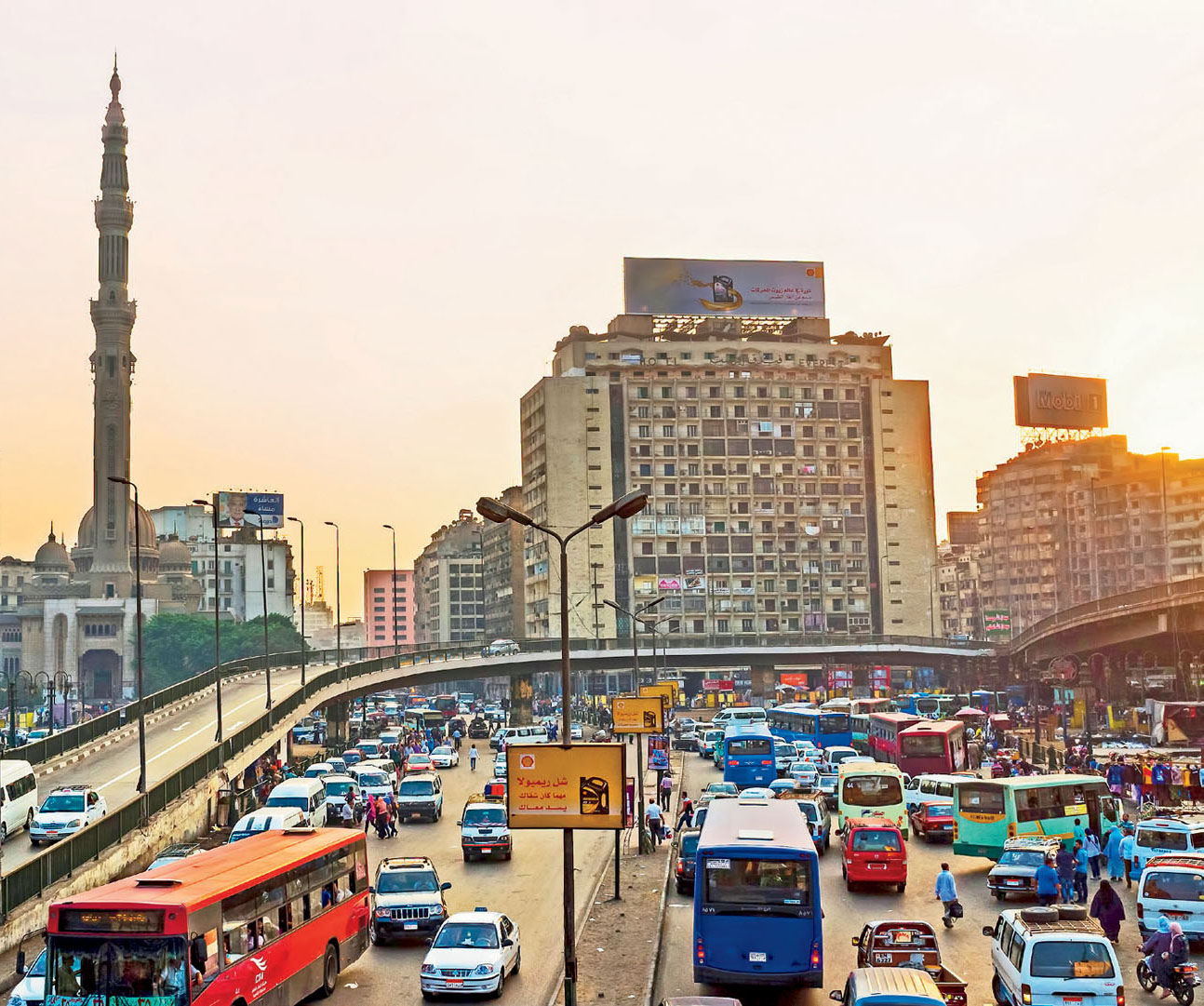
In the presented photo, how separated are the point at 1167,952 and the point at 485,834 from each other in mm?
20802

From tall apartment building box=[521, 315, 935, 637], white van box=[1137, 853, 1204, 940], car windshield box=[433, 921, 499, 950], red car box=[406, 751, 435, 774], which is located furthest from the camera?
tall apartment building box=[521, 315, 935, 637]

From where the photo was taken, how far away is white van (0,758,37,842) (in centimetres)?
3847

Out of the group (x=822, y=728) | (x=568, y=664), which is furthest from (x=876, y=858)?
(x=822, y=728)

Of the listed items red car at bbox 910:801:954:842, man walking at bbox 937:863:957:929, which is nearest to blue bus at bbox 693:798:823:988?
man walking at bbox 937:863:957:929

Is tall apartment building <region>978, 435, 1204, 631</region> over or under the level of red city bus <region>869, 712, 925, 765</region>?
over

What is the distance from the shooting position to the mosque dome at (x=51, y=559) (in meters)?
186

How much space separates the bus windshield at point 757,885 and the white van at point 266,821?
17.1m

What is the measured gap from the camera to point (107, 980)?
55.0ft

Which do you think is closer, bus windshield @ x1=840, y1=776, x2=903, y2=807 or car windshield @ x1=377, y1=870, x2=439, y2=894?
car windshield @ x1=377, y1=870, x2=439, y2=894

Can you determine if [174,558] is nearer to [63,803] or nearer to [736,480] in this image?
[736,480]

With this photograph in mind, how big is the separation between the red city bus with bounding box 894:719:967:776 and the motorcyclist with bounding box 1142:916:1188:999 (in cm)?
3198

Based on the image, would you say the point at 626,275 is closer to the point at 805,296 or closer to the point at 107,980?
the point at 805,296

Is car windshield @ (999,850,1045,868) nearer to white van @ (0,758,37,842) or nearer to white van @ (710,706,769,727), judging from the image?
white van @ (0,758,37,842)

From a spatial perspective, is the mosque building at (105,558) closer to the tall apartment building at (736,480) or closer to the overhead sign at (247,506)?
the overhead sign at (247,506)
